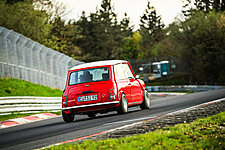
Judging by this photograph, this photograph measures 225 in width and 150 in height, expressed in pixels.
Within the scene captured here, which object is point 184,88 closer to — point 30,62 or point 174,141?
point 30,62

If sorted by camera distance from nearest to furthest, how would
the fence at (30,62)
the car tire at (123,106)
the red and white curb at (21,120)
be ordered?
1. the car tire at (123,106)
2. the red and white curb at (21,120)
3. the fence at (30,62)

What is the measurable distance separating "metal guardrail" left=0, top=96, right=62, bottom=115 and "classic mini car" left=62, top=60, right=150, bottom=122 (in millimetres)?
5452

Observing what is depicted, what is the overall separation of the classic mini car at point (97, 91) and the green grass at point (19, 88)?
9.95 metres

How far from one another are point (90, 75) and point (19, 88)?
Result: 11.6 metres

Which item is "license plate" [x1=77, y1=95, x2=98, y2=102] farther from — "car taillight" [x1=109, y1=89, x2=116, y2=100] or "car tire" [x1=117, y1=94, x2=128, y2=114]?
"car tire" [x1=117, y1=94, x2=128, y2=114]

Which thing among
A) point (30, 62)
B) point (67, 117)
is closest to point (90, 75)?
point (67, 117)

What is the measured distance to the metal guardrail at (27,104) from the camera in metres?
18.4

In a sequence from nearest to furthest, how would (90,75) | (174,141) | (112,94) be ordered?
(174,141) < (112,94) < (90,75)

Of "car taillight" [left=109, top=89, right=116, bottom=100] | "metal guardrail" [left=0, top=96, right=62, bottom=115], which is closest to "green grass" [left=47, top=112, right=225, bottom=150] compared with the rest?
"car taillight" [left=109, top=89, right=116, bottom=100]

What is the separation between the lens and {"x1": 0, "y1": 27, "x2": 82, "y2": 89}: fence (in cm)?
2402

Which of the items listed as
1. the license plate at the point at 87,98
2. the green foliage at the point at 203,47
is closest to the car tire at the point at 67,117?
the license plate at the point at 87,98

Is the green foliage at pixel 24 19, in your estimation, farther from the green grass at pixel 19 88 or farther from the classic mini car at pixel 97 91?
the classic mini car at pixel 97 91

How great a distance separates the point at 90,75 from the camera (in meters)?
13.6

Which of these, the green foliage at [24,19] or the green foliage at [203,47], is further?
the green foliage at [203,47]
